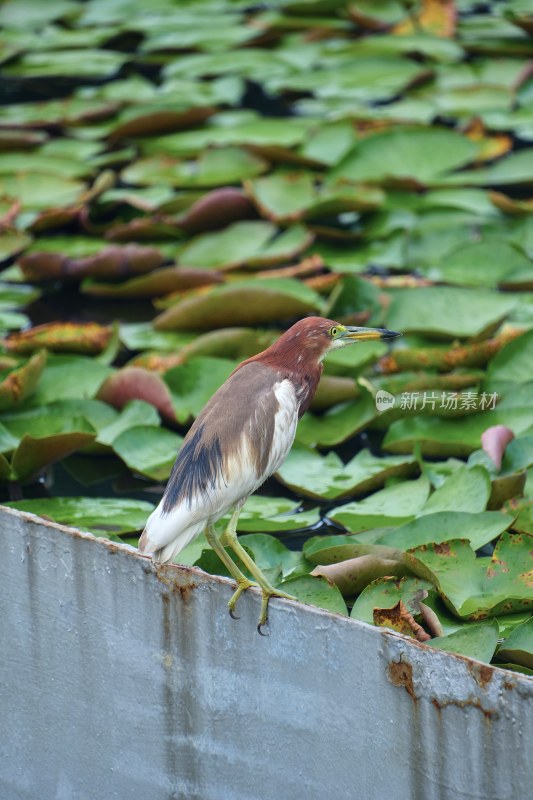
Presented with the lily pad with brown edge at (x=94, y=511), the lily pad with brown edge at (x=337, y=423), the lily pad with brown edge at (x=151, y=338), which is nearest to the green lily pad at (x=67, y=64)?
the lily pad with brown edge at (x=151, y=338)

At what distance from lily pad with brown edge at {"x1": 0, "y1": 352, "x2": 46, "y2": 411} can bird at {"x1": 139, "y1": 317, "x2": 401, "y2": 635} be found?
1.14 meters

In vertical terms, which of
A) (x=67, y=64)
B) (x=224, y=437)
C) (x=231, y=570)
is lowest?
(x=67, y=64)

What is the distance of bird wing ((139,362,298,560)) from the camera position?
222 centimetres

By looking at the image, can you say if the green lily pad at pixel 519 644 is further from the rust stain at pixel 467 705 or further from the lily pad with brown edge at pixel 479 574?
the rust stain at pixel 467 705

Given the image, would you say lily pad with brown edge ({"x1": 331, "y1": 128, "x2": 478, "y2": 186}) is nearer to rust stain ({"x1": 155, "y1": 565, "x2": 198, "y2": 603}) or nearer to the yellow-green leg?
the yellow-green leg

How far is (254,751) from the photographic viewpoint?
2.17 m

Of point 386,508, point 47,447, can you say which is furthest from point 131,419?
point 386,508

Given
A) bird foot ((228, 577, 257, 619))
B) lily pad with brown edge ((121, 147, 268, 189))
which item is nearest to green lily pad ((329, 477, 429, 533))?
bird foot ((228, 577, 257, 619))

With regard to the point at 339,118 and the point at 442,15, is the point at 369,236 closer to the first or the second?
the point at 339,118

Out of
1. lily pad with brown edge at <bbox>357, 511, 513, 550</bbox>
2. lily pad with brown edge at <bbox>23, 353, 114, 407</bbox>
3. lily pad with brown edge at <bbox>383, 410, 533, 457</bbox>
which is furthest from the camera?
lily pad with brown edge at <bbox>23, 353, 114, 407</bbox>

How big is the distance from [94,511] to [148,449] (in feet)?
0.85

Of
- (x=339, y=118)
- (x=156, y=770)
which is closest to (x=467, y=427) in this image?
(x=156, y=770)

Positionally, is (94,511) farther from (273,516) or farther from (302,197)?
(302,197)

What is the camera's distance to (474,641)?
7.39 feet
